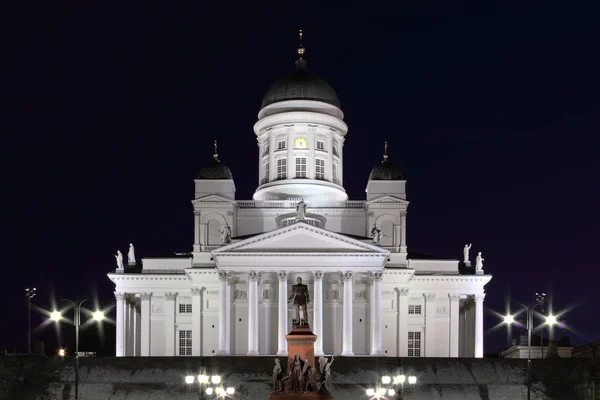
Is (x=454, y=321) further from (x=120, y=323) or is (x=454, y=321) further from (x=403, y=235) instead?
(x=120, y=323)

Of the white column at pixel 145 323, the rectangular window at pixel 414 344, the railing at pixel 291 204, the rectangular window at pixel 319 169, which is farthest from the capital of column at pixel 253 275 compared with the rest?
the rectangular window at pixel 319 169

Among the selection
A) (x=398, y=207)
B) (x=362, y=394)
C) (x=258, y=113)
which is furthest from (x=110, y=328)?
(x=362, y=394)

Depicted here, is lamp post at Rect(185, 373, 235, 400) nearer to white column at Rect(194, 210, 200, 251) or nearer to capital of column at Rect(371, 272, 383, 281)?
capital of column at Rect(371, 272, 383, 281)

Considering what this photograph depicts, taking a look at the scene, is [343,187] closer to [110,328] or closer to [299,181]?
[299,181]

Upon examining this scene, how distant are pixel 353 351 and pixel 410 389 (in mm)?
20395

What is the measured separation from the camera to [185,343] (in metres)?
88.8

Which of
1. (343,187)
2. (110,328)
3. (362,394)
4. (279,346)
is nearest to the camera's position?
(362,394)

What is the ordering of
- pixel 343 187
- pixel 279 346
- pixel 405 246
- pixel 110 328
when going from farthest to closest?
pixel 110 328, pixel 343 187, pixel 405 246, pixel 279 346

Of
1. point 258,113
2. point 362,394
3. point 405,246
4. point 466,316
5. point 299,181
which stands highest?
point 258,113

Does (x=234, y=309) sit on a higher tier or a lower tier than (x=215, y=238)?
lower

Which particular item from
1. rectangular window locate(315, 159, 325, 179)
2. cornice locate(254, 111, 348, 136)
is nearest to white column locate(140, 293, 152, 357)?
rectangular window locate(315, 159, 325, 179)

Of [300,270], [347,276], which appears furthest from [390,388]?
[300,270]

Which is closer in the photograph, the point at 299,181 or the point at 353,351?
the point at 353,351

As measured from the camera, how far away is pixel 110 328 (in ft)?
476
